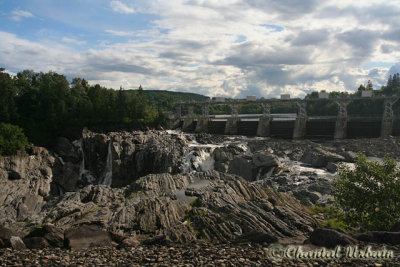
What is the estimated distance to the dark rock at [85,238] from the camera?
14430mm

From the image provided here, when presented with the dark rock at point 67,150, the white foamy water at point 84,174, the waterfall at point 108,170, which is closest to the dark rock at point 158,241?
the waterfall at point 108,170

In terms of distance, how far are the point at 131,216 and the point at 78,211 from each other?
14.2 ft

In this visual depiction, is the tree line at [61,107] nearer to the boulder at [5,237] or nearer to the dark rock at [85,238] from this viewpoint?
the boulder at [5,237]

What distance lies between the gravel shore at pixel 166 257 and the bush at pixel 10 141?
3810 centimetres

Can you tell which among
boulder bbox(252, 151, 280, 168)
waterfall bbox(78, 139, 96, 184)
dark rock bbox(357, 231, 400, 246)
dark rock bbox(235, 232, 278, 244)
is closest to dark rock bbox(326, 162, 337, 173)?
boulder bbox(252, 151, 280, 168)

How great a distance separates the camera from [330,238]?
12.8 metres

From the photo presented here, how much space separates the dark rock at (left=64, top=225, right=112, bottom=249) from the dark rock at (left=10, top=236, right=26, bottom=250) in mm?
1788

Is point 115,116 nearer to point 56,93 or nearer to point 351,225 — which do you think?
point 56,93

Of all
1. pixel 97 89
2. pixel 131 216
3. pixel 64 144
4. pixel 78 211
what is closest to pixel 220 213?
pixel 131 216

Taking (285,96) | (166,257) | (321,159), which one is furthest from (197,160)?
(285,96)

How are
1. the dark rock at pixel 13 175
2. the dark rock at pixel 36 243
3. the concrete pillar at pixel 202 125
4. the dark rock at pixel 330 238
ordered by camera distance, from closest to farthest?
the dark rock at pixel 330 238 < the dark rock at pixel 36 243 < the dark rock at pixel 13 175 < the concrete pillar at pixel 202 125

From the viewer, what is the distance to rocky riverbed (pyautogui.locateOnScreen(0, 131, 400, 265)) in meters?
14.2

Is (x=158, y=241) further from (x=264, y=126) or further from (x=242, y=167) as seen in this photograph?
(x=264, y=126)

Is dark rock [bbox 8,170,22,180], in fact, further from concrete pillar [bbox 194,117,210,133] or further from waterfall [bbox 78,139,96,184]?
concrete pillar [bbox 194,117,210,133]
